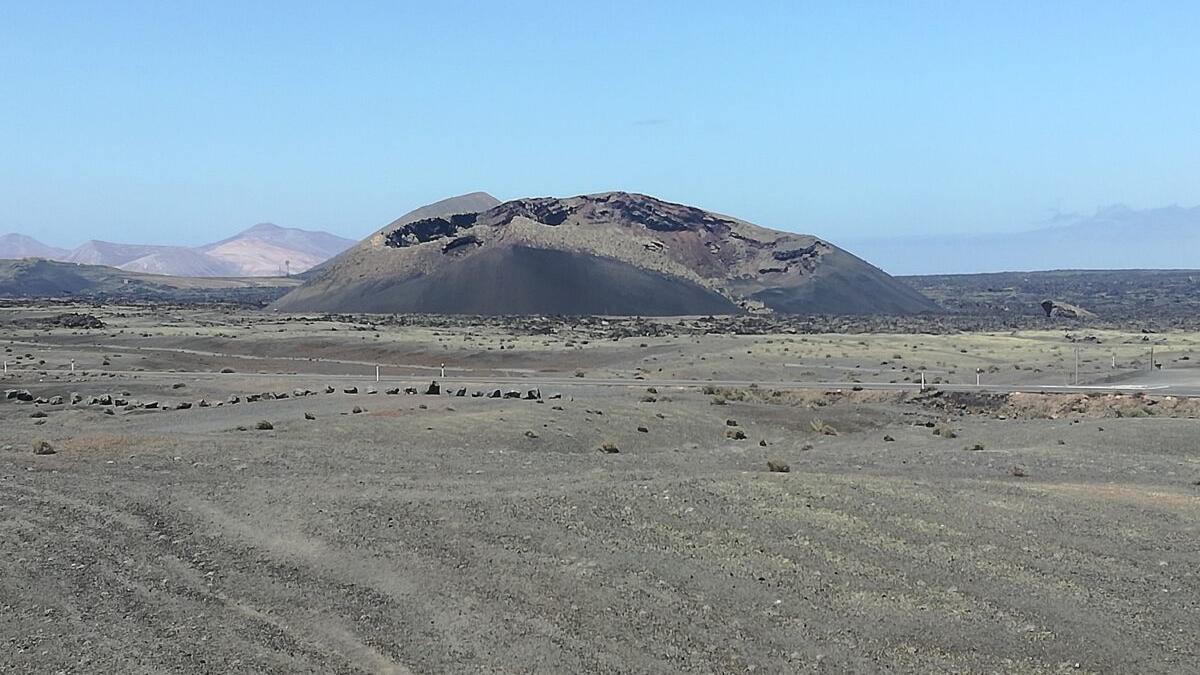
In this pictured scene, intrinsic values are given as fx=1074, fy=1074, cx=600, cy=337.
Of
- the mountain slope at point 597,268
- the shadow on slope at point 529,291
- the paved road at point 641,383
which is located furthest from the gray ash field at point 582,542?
the mountain slope at point 597,268

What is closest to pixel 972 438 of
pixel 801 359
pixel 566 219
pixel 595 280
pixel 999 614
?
pixel 999 614

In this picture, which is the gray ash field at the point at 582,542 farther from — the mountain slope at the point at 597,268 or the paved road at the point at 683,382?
the mountain slope at the point at 597,268

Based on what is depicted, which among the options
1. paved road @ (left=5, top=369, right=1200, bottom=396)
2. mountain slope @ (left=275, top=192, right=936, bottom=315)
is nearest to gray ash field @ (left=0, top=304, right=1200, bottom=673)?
paved road @ (left=5, top=369, right=1200, bottom=396)

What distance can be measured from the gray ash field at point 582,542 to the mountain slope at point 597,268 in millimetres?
89181

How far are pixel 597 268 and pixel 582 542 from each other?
371 ft

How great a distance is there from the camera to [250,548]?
1312 cm

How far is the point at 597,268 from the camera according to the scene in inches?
4948

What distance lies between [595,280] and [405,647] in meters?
113

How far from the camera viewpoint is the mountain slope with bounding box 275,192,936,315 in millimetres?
120312

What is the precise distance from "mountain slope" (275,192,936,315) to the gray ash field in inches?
3511

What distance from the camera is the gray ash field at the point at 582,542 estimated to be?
10008 millimetres

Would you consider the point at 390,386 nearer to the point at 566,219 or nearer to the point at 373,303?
the point at 373,303

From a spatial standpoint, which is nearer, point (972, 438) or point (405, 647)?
point (405, 647)

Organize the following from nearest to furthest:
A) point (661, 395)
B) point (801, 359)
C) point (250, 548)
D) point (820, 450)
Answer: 1. point (250, 548)
2. point (820, 450)
3. point (661, 395)
4. point (801, 359)
